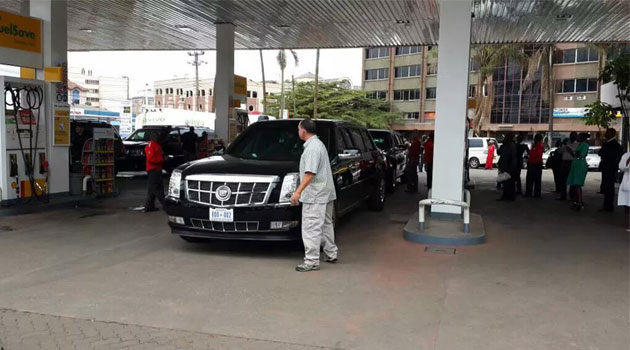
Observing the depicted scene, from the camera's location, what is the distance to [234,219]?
7.00 meters

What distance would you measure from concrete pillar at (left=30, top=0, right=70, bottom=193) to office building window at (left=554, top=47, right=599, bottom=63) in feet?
142

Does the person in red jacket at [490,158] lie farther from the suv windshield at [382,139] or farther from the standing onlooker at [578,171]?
the standing onlooker at [578,171]

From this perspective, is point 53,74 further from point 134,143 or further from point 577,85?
point 577,85

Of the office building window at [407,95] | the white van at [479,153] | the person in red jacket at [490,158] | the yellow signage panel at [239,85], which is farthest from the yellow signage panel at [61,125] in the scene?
the office building window at [407,95]

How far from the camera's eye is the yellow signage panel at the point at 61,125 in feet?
38.8

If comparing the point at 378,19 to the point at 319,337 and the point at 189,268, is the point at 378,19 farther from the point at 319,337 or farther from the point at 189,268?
the point at 319,337

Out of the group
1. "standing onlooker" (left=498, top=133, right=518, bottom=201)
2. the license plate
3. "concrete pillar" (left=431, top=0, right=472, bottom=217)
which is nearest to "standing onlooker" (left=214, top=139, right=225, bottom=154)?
"standing onlooker" (left=498, top=133, right=518, bottom=201)

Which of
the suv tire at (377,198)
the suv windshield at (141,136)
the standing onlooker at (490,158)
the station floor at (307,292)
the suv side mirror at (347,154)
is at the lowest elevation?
the station floor at (307,292)

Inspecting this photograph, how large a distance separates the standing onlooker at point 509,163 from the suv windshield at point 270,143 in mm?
6521

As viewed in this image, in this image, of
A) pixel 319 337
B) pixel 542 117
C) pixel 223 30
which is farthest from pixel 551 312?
pixel 542 117

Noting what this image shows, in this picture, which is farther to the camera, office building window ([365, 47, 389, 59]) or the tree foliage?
office building window ([365, 47, 389, 59])

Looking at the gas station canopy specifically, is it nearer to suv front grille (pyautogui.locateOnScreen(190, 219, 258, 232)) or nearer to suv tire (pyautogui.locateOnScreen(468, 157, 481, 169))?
suv tire (pyautogui.locateOnScreen(468, 157, 481, 169))

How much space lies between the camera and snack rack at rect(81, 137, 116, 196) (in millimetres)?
12727

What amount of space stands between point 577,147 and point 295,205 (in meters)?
8.50
